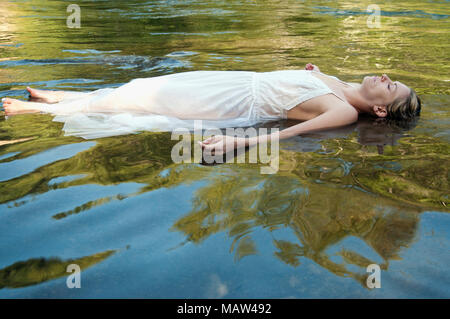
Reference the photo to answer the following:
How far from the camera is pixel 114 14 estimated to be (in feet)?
35.6

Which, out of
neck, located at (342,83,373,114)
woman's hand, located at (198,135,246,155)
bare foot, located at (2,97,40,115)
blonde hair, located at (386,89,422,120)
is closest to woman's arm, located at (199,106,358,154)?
woman's hand, located at (198,135,246,155)

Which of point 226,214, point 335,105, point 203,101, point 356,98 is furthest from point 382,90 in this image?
point 226,214

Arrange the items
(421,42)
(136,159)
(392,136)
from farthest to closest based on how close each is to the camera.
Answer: (421,42), (392,136), (136,159)

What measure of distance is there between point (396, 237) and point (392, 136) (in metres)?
1.63

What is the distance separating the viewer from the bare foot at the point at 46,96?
4195 mm

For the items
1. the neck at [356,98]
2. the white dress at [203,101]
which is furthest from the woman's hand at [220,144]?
the neck at [356,98]

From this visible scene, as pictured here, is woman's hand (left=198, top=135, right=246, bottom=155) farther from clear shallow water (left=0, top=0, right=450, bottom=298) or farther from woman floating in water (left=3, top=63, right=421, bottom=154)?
woman floating in water (left=3, top=63, right=421, bottom=154)

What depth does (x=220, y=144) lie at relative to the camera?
294 centimetres

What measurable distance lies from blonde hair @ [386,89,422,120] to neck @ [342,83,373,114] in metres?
0.18

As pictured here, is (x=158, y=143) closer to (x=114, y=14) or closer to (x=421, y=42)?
(x=421, y=42)

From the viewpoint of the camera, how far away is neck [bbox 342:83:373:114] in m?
3.81

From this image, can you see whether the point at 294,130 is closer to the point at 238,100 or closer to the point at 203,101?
the point at 238,100

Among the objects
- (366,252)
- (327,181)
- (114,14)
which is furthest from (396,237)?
(114,14)

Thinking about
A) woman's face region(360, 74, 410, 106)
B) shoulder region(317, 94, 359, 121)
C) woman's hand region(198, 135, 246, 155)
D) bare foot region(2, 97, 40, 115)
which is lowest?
woman's hand region(198, 135, 246, 155)
